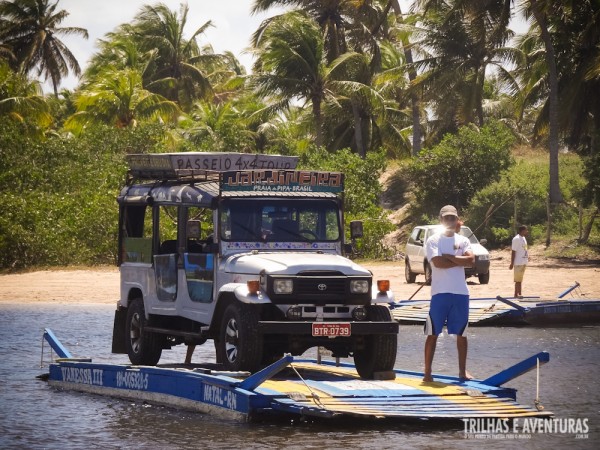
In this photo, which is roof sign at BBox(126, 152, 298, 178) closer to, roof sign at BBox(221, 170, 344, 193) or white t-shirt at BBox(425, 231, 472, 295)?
roof sign at BBox(221, 170, 344, 193)

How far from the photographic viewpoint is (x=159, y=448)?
10188 millimetres

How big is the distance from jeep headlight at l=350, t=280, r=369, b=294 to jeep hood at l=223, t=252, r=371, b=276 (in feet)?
0.37

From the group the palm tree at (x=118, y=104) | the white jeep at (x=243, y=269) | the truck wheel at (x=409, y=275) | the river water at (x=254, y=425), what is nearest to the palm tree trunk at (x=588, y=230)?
the truck wheel at (x=409, y=275)

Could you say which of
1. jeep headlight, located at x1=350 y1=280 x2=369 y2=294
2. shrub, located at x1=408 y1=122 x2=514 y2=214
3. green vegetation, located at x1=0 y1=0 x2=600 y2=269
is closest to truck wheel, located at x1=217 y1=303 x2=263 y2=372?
jeep headlight, located at x1=350 y1=280 x2=369 y2=294

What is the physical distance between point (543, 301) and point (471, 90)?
2597 cm

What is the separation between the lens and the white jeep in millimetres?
12438

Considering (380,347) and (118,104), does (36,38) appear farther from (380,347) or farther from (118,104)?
(380,347)

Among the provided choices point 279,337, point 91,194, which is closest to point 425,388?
point 279,337

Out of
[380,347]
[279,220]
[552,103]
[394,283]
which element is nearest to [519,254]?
[394,283]

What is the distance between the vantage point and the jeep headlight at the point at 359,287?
12.7 metres

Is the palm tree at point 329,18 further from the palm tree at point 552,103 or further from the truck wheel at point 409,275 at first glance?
the truck wheel at point 409,275

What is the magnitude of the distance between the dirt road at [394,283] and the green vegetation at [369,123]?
2247mm

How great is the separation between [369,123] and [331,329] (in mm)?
43682

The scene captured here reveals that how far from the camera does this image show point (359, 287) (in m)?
12.7
